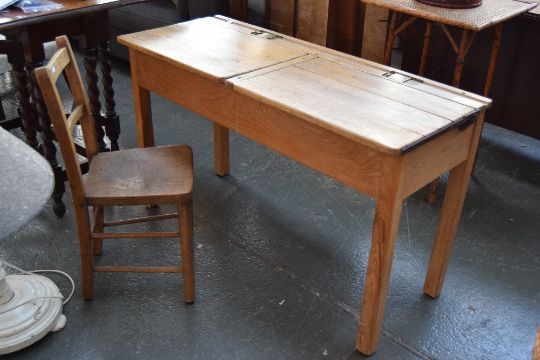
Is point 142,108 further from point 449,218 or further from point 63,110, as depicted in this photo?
point 449,218

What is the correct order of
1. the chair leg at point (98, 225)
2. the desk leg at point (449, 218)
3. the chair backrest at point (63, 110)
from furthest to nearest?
the chair leg at point (98, 225) < the desk leg at point (449, 218) < the chair backrest at point (63, 110)

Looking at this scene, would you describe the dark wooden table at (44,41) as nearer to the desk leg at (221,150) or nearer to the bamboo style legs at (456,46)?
the desk leg at (221,150)

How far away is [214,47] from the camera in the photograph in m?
2.17

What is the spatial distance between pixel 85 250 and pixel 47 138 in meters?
0.66

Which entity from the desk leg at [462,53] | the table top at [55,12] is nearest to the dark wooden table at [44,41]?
the table top at [55,12]

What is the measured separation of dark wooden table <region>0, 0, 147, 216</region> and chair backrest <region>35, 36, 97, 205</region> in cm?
29

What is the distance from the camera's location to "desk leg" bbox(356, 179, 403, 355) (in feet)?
5.22

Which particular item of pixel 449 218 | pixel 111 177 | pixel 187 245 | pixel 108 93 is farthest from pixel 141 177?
pixel 449 218

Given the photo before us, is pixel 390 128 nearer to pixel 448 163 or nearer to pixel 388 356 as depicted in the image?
pixel 448 163

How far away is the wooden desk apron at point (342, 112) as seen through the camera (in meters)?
1.58

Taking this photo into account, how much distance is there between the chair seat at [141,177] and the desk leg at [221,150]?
589 millimetres

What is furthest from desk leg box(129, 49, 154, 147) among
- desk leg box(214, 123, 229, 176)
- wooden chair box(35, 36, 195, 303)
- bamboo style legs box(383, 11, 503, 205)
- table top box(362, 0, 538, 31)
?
bamboo style legs box(383, 11, 503, 205)

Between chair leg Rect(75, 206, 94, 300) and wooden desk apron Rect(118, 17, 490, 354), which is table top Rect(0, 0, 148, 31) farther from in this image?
chair leg Rect(75, 206, 94, 300)

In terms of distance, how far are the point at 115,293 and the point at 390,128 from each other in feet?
3.77
